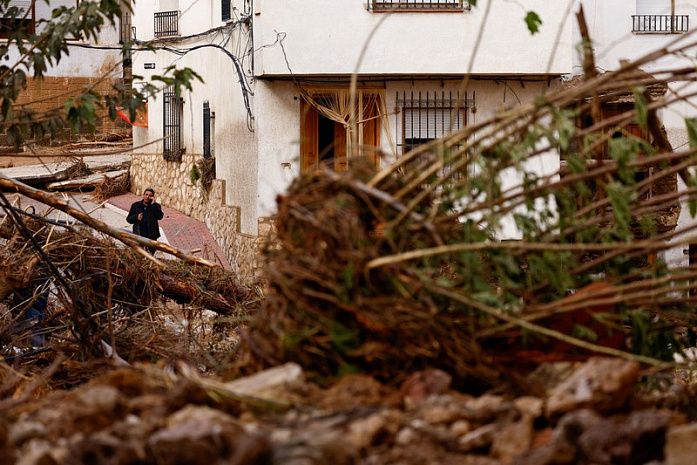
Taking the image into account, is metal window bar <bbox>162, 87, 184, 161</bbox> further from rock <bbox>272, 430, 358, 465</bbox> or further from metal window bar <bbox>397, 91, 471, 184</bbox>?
rock <bbox>272, 430, 358, 465</bbox>

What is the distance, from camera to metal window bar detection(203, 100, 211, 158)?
19.8m

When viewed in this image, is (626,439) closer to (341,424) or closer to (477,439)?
(477,439)

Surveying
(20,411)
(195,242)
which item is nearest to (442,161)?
(20,411)

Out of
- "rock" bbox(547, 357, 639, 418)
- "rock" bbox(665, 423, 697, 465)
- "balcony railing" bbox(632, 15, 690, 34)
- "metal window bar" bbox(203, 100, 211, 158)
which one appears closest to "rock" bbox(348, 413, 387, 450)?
"rock" bbox(547, 357, 639, 418)

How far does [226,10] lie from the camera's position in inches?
704

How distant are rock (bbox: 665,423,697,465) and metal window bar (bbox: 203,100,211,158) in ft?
55.1

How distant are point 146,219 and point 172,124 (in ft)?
23.5

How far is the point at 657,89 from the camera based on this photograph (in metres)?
16.7

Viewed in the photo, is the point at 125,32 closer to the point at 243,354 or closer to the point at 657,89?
the point at 657,89

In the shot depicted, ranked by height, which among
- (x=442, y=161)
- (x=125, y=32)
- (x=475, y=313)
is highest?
(x=125, y=32)

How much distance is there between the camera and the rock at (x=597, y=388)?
3.97 m

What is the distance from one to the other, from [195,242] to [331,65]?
4.84m

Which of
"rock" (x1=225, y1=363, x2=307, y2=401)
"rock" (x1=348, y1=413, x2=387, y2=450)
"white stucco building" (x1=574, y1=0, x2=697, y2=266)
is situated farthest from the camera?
"white stucco building" (x1=574, y1=0, x2=697, y2=266)

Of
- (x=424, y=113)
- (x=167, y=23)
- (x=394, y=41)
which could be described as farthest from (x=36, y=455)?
(x=167, y=23)
